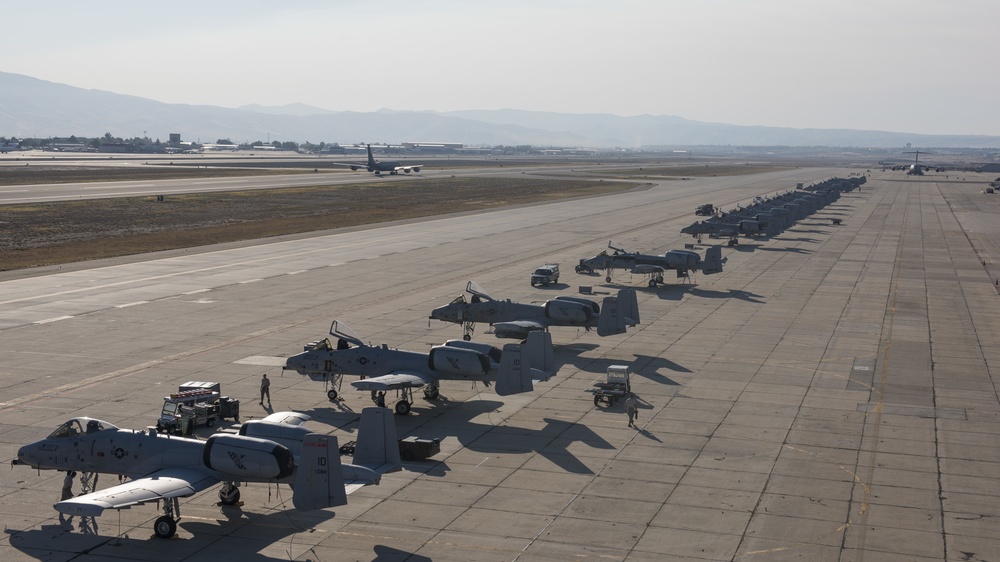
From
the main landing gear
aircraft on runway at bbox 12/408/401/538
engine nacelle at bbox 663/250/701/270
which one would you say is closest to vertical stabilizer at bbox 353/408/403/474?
aircraft on runway at bbox 12/408/401/538

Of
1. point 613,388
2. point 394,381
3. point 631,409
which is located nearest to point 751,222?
point 613,388

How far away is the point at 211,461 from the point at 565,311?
88.7ft

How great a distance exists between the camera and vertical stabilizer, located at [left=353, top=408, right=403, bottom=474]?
1133 inches

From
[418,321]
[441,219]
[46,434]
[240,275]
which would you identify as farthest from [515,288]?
[441,219]

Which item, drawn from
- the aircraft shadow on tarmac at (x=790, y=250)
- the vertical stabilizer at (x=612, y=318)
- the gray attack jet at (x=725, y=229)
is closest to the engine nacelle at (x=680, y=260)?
the vertical stabilizer at (x=612, y=318)

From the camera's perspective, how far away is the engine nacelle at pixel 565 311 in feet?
168

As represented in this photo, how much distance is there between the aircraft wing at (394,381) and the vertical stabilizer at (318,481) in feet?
39.0

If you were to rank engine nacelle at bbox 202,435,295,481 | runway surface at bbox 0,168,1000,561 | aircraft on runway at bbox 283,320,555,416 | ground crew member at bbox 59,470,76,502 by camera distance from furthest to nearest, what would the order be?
aircraft on runway at bbox 283,320,555,416 → ground crew member at bbox 59,470,76,502 → runway surface at bbox 0,168,1000,561 → engine nacelle at bbox 202,435,295,481

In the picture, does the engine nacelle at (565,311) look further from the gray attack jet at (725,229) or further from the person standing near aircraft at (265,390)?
the gray attack jet at (725,229)

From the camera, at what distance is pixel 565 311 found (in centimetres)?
5138

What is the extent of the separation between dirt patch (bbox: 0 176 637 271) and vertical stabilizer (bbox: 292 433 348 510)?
6286 cm

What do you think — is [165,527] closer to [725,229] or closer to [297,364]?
[297,364]

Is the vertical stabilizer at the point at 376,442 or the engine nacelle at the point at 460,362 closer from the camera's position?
the vertical stabilizer at the point at 376,442

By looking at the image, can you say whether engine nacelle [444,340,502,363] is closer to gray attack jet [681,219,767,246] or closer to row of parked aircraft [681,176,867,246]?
row of parked aircraft [681,176,867,246]
